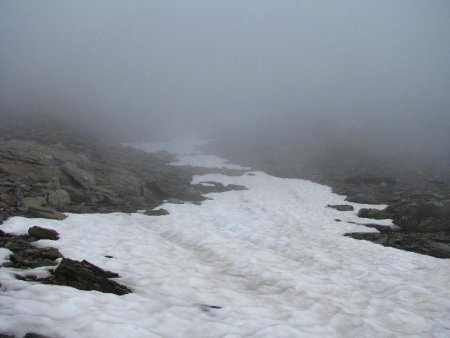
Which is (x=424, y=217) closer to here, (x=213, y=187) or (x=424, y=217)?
(x=424, y=217)

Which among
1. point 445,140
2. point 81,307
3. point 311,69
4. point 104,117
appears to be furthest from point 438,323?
point 311,69

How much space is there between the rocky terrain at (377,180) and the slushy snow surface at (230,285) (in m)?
2.64

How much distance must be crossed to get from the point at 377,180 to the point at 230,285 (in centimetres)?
3354

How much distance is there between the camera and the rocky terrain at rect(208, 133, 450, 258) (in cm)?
1730

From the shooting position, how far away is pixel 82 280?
751 centimetres

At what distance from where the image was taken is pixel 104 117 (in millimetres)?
82125

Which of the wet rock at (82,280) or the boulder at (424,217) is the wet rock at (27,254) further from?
the boulder at (424,217)

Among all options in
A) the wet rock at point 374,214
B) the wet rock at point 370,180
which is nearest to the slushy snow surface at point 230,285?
the wet rock at point 374,214

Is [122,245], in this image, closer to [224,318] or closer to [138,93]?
[224,318]

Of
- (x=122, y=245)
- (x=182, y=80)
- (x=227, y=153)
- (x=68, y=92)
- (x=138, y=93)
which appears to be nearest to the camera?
(x=122, y=245)

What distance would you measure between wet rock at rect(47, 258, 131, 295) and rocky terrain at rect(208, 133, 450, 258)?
13.1 metres

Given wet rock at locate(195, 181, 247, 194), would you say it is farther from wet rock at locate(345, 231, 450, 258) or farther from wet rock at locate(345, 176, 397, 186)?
wet rock at locate(345, 231, 450, 258)

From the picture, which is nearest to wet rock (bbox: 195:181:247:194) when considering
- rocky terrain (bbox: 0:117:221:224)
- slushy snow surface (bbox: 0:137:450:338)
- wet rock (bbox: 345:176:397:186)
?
rocky terrain (bbox: 0:117:221:224)

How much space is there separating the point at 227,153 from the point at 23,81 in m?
77.1
